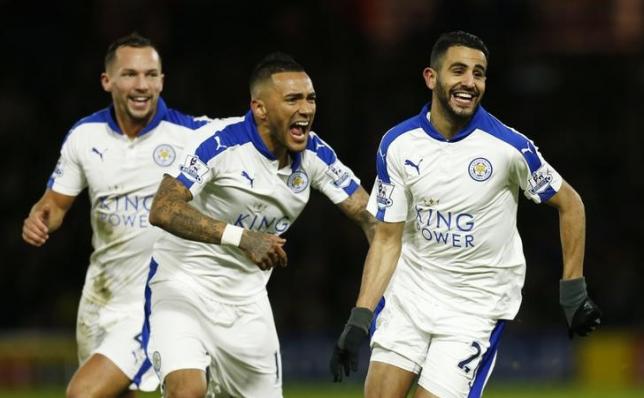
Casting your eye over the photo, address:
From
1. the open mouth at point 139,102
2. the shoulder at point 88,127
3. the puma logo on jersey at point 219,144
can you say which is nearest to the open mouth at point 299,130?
A: the puma logo on jersey at point 219,144

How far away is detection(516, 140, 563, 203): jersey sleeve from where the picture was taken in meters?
6.25

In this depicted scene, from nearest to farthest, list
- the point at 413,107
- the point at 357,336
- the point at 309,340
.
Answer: the point at 357,336 < the point at 309,340 < the point at 413,107

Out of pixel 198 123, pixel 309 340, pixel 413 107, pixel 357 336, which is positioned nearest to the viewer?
pixel 357 336

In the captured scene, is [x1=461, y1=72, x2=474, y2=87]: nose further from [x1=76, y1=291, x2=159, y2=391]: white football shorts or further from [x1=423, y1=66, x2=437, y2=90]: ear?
[x1=76, y1=291, x2=159, y2=391]: white football shorts

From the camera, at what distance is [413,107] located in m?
15.9

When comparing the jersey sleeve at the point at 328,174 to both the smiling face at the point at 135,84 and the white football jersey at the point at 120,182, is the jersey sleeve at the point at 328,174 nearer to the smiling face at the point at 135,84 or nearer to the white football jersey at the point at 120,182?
the white football jersey at the point at 120,182

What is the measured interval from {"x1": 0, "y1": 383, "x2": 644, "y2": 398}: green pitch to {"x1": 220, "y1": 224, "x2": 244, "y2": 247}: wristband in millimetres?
6749

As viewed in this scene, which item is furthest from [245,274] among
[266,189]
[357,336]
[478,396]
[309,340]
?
[309,340]

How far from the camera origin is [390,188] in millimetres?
6453

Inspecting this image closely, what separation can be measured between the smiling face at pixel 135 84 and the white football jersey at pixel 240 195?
83 cm

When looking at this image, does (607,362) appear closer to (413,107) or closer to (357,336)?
(413,107)

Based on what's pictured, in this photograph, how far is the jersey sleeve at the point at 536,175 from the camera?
625 centimetres

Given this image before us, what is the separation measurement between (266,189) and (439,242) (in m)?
1.03

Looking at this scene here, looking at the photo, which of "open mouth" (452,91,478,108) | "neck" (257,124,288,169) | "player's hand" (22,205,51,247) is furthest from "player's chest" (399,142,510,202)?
"player's hand" (22,205,51,247)
